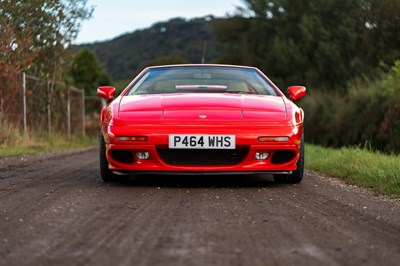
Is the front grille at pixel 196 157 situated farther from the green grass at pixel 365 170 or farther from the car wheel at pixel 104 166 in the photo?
the green grass at pixel 365 170

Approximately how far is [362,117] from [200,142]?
1027cm

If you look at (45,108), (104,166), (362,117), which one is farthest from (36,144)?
(104,166)

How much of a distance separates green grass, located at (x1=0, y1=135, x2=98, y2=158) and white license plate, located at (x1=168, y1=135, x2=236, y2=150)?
17.1 feet

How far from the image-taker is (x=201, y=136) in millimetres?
5480

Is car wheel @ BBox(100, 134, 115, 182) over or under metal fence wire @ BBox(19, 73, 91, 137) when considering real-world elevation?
over

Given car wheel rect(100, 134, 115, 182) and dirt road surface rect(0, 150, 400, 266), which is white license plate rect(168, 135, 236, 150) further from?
car wheel rect(100, 134, 115, 182)

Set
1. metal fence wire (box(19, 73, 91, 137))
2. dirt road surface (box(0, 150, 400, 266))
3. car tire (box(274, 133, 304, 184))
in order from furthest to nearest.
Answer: metal fence wire (box(19, 73, 91, 137)) → car tire (box(274, 133, 304, 184)) → dirt road surface (box(0, 150, 400, 266))

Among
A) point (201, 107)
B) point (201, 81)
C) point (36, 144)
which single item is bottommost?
point (36, 144)

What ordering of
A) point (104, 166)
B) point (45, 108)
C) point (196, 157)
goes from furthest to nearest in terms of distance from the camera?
point (45, 108) < point (104, 166) < point (196, 157)

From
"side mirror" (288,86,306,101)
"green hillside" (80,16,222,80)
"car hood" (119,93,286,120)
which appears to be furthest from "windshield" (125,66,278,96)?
"green hillside" (80,16,222,80)

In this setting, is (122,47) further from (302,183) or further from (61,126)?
(302,183)

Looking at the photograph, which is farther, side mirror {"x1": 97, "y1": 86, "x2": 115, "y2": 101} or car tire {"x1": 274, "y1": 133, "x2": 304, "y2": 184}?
side mirror {"x1": 97, "y1": 86, "x2": 115, "y2": 101}

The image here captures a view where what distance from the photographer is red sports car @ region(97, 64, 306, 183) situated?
5508 millimetres

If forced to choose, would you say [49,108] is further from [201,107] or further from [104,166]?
[201,107]
